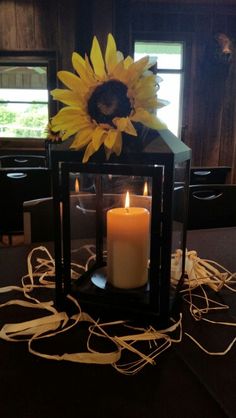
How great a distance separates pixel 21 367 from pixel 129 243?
24cm

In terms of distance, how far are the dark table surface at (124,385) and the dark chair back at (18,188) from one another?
1.67 meters

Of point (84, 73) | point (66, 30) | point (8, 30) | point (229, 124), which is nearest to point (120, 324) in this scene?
point (84, 73)

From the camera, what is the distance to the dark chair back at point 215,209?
1.41m

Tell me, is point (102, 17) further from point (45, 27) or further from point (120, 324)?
point (120, 324)

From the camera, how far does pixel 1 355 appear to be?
529 mm

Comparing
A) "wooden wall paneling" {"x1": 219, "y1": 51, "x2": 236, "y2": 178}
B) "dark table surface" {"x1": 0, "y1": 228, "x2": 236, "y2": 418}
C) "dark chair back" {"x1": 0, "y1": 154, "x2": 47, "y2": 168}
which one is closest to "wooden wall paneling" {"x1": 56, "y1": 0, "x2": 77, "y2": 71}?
"dark chair back" {"x1": 0, "y1": 154, "x2": 47, "y2": 168}

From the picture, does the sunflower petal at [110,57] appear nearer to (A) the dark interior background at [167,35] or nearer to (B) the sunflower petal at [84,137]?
(B) the sunflower petal at [84,137]

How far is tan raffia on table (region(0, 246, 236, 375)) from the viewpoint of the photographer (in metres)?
0.52

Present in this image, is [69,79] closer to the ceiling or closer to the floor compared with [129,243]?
closer to the ceiling

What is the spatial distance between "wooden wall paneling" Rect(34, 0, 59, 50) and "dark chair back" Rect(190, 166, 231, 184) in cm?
231

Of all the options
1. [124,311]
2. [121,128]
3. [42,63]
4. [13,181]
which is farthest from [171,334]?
[42,63]

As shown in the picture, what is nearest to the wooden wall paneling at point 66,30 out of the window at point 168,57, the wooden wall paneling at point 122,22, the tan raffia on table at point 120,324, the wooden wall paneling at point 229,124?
the wooden wall paneling at point 122,22

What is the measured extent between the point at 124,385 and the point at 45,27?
426 centimetres

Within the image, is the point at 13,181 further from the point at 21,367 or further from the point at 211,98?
the point at 211,98
